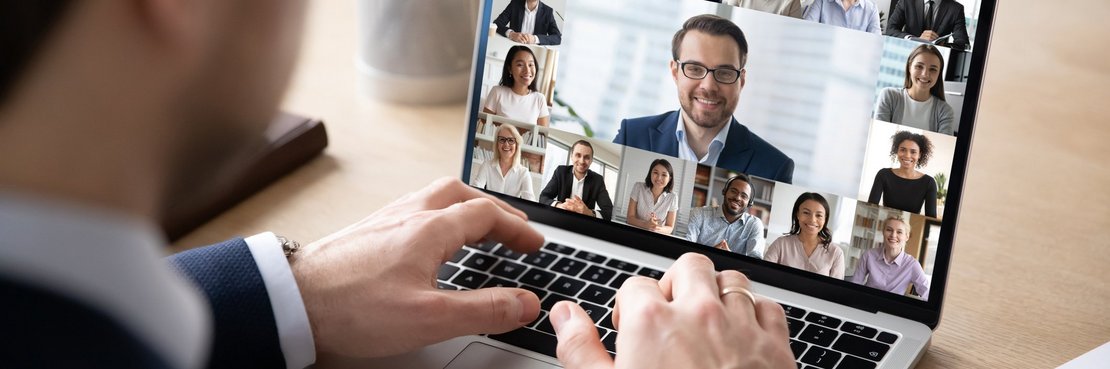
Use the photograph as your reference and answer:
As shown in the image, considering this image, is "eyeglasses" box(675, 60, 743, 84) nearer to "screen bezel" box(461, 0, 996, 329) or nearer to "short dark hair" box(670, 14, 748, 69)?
"short dark hair" box(670, 14, 748, 69)

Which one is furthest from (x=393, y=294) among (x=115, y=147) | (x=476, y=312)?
(x=115, y=147)

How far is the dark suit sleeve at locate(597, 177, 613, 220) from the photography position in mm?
901

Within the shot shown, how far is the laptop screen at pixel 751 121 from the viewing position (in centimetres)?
78

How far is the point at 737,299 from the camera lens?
2.41ft

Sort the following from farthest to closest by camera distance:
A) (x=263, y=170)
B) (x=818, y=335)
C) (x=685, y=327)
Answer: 1. (x=263, y=170)
2. (x=818, y=335)
3. (x=685, y=327)

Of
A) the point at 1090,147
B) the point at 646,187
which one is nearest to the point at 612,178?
the point at 646,187

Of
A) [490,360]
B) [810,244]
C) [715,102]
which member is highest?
[715,102]

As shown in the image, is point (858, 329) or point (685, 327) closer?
point (685, 327)

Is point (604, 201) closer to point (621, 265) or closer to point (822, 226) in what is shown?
point (621, 265)

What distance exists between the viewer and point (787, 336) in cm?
73

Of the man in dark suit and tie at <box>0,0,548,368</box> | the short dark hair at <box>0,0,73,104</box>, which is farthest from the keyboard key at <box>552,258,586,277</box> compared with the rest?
the short dark hair at <box>0,0,73,104</box>

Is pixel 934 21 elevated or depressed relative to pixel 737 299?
elevated

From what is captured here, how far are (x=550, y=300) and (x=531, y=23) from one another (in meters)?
0.24

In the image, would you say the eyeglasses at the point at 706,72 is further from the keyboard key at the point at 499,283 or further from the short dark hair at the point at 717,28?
the keyboard key at the point at 499,283
